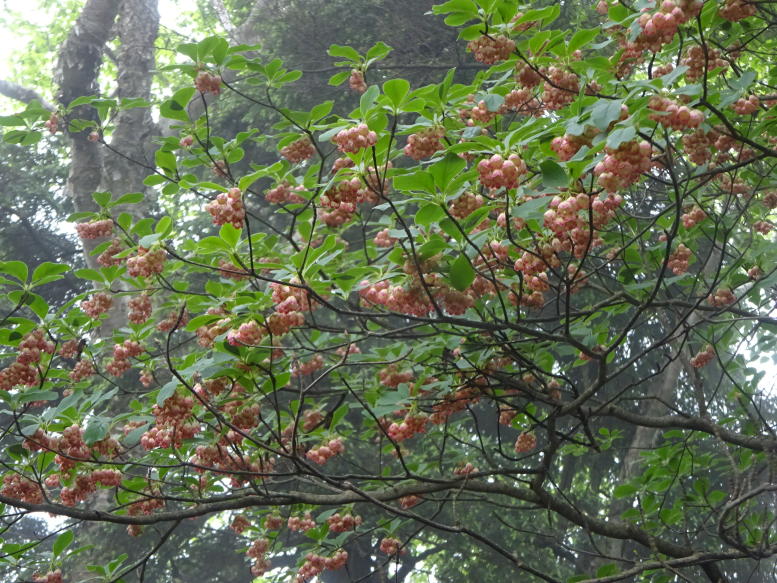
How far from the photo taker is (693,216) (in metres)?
4.39

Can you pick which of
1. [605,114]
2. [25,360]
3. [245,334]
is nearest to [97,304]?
[25,360]

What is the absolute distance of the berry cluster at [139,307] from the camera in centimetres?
431

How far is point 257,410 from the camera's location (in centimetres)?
340

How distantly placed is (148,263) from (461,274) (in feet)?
4.38

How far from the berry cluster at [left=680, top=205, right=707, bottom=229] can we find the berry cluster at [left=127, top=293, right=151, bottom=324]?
3157mm

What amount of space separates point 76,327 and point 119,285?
5838 millimetres

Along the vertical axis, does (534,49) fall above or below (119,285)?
below

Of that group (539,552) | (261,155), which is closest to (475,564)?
(539,552)

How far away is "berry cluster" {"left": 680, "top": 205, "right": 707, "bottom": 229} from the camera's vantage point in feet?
14.4

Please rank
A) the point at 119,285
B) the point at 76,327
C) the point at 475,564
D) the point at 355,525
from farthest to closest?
the point at 475,564
the point at 119,285
the point at 355,525
the point at 76,327

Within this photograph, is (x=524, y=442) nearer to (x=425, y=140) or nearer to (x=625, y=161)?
(x=425, y=140)

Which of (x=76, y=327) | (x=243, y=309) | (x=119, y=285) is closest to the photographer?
(x=243, y=309)

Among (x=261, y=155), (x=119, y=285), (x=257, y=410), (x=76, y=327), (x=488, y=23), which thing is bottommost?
(x=257, y=410)

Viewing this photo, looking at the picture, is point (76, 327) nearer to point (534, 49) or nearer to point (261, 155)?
point (534, 49)
